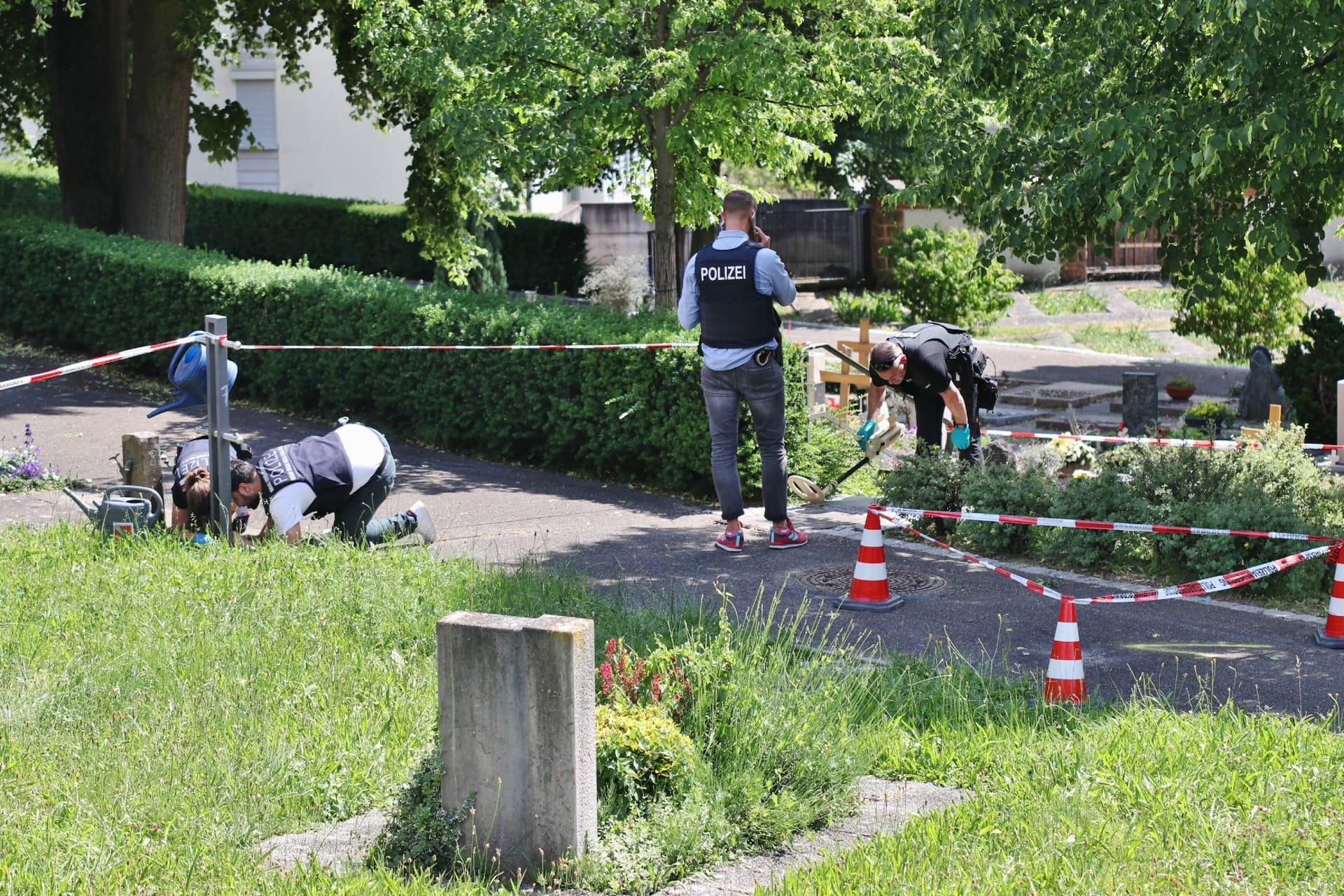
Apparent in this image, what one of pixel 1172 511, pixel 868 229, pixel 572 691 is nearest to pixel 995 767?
pixel 572 691

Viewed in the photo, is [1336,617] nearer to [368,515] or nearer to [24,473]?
[368,515]

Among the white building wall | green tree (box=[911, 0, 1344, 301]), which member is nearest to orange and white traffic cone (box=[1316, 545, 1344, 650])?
green tree (box=[911, 0, 1344, 301])

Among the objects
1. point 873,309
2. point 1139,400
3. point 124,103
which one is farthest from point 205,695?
point 873,309

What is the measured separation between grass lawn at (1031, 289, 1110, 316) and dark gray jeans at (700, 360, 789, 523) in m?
19.5

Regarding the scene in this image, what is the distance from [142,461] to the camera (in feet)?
28.6

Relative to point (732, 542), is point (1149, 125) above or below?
above

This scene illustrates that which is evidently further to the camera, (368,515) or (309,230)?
(309,230)

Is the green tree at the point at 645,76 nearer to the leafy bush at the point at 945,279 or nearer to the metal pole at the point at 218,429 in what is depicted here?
the metal pole at the point at 218,429

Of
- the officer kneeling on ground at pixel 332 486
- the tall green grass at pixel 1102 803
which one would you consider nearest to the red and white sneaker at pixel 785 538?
the officer kneeling on ground at pixel 332 486

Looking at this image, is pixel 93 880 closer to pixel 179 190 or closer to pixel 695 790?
pixel 695 790

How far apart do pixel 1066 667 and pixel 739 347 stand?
3347 millimetres

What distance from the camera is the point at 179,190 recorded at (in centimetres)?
1861

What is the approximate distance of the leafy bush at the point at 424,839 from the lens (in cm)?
433

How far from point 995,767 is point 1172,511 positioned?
3.43 metres
